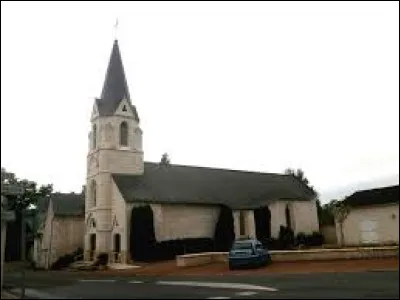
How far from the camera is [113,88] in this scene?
46.1 m

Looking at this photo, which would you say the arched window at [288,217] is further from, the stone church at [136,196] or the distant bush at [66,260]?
the distant bush at [66,260]

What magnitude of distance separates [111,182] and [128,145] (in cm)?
379

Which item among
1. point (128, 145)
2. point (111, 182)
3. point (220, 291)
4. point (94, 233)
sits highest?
point (128, 145)

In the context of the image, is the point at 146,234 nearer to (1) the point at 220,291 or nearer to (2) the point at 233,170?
(2) the point at 233,170

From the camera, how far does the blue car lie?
88.7 feet

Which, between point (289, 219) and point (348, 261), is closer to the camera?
point (348, 261)

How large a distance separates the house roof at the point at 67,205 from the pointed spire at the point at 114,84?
38.2 feet

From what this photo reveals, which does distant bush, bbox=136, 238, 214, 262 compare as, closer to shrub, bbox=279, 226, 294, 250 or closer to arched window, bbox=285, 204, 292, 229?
shrub, bbox=279, 226, 294, 250

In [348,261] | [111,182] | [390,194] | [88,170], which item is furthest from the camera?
[88,170]

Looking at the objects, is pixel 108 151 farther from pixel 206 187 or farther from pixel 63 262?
pixel 63 262

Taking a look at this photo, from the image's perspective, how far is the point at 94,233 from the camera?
4409 cm

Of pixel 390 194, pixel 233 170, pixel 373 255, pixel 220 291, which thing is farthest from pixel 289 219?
pixel 220 291

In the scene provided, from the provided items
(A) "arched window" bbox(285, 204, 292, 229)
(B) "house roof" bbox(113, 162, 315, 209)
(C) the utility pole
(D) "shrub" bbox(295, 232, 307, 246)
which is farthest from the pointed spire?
(C) the utility pole

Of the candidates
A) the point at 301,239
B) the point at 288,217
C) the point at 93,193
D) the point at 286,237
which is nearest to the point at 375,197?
Answer: the point at 286,237
